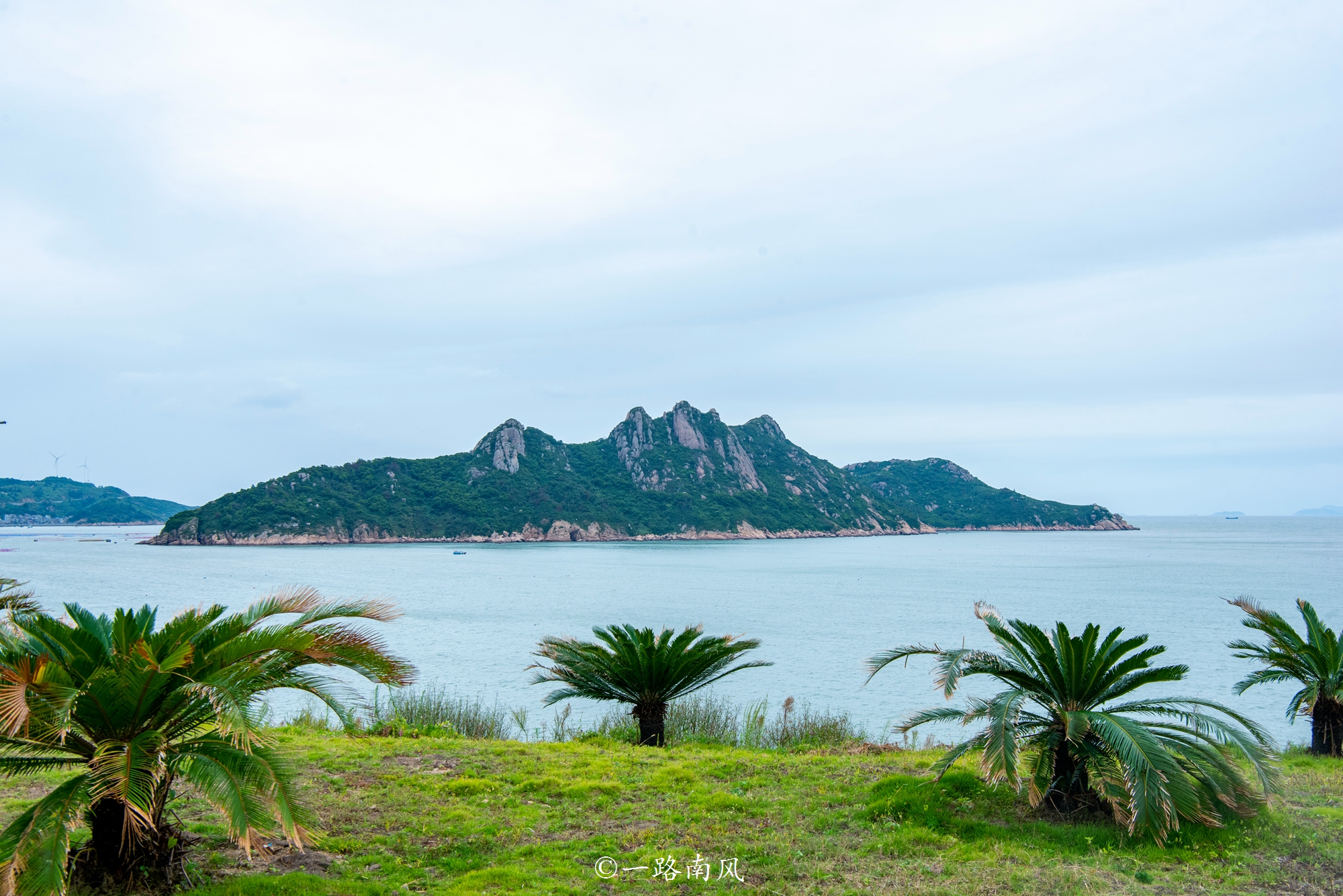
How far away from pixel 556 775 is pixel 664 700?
3979mm

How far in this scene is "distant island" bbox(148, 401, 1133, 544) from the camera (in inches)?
4717

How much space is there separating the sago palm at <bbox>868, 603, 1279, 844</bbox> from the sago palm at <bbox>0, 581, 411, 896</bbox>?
17.2ft

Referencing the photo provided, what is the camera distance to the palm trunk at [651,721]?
12.5 metres

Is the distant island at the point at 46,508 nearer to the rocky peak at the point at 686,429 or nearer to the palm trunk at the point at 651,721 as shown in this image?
the rocky peak at the point at 686,429

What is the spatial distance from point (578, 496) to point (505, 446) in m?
18.2

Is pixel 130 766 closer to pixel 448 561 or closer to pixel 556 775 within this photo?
pixel 556 775

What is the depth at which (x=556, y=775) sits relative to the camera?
8.89 metres

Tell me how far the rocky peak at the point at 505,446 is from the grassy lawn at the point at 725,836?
466 ft

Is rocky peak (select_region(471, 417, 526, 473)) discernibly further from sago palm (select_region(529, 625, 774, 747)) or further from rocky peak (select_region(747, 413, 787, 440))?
sago palm (select_region(529, 625, 774, 747))

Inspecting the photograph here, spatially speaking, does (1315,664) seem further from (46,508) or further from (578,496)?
(46,508)

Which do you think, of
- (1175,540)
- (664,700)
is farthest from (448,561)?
(1175,540)

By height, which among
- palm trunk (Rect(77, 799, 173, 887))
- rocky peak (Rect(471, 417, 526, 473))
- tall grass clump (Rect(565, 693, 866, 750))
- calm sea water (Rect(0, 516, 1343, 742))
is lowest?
calm sea water (Rect(0, 516, 1343, 742))

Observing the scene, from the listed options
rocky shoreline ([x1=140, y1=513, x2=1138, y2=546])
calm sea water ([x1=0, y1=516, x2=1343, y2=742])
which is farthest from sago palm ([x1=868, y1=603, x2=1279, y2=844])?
rocky shoreline ([x1=140, y1=513, x2=1138, y2=546])

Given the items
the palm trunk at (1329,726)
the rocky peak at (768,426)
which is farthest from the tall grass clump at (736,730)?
the rocky peak at (768,426)
